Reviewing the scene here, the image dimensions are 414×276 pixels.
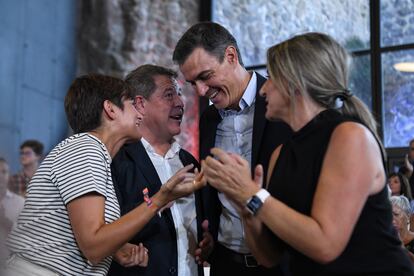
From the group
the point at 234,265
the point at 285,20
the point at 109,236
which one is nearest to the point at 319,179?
the point at 109,236

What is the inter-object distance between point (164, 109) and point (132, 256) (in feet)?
2.49

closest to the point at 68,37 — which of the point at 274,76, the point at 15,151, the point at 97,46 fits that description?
the point at 97,46

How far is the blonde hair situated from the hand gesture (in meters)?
0.86

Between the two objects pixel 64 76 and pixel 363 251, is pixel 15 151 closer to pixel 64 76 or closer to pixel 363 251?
pixel 64 76

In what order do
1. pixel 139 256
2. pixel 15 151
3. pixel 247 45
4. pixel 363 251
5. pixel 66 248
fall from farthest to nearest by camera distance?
pixel 247 45
pixel 15 151
pixel 139 256
pixel 66 248
pixel 363 251

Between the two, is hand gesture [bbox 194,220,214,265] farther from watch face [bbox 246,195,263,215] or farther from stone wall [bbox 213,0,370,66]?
stone wall [bbox 213,0,370,66]

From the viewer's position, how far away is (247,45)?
7141 mm

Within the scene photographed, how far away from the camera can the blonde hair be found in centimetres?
151

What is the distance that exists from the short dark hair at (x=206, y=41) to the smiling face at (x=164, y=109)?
0.17 metres

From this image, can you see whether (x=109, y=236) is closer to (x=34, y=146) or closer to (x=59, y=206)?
(x=59, y=206)

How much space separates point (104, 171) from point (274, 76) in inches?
24.5

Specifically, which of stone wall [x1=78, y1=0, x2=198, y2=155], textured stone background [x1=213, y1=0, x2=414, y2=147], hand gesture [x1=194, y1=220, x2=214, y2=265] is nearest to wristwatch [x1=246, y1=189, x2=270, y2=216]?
hand gesture [x1=194, y1=220, x2=214, y2=265]

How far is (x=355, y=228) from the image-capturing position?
1427mm

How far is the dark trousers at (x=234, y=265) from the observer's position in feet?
7.14
